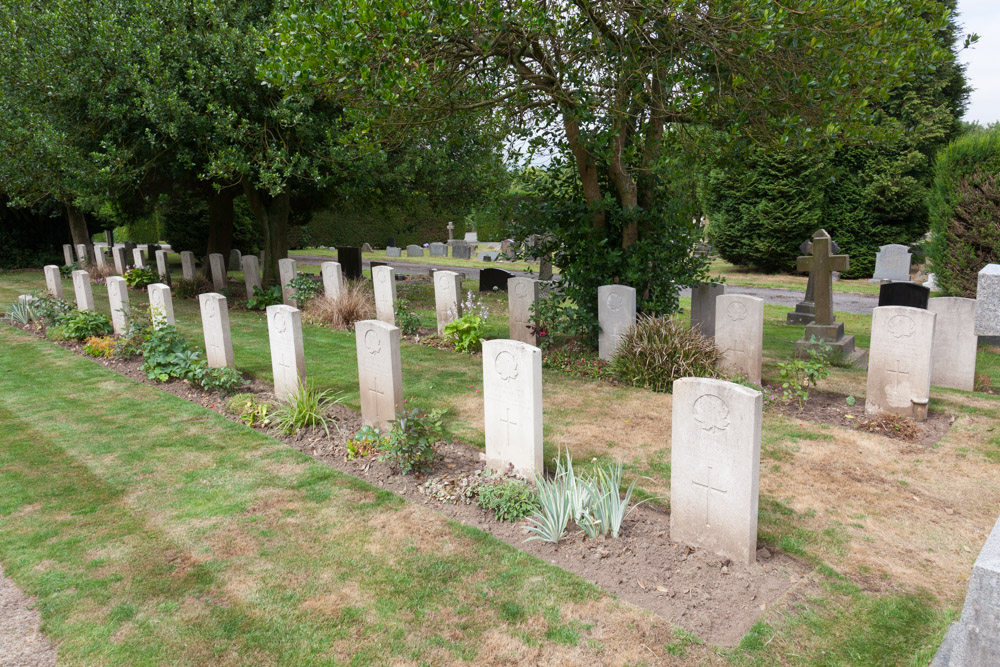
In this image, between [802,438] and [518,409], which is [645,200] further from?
[518,409]

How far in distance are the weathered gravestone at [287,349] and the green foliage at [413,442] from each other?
6.57 feet

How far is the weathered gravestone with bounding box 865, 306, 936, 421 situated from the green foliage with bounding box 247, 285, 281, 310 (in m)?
11.6

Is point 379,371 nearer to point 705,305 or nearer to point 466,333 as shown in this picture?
point 466,333

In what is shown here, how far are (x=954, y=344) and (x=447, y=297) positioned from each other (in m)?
7.42

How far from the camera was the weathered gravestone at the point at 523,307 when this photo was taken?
32.9 ft

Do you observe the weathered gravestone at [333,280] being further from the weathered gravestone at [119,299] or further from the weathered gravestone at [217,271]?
the weathered gravestone at [217,271]

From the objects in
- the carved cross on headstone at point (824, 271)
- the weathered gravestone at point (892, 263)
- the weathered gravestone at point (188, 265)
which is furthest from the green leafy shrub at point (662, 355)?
the weathered gravestone at point (892, 263)

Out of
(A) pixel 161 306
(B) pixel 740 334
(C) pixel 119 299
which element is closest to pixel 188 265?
(C) pixel 119 299

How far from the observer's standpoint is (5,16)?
44.6 ft

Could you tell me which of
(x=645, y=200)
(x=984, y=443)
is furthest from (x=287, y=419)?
(x=984, y=443)

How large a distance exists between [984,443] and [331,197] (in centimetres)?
1437

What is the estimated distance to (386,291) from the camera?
39.5ft

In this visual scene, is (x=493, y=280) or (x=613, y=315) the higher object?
(x=613, y=315)

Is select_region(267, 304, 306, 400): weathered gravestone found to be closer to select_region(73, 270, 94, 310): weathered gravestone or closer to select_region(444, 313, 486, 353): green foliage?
select_region(444, 313, 486, 353): green foliage
